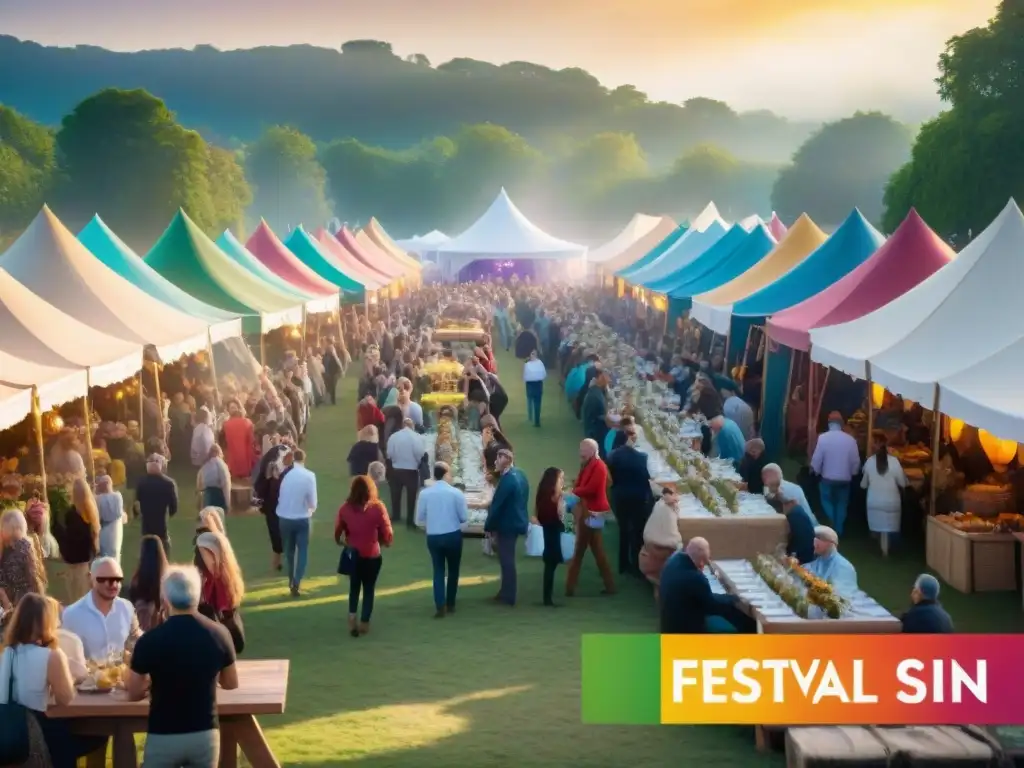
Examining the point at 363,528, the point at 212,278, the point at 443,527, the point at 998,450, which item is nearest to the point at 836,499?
the point at 998,450

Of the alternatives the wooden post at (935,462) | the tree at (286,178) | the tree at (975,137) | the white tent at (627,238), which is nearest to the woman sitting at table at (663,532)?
the wooden post at (935,462)

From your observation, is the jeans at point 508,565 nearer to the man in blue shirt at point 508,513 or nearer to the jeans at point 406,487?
the man in blue shirt at point 508,513

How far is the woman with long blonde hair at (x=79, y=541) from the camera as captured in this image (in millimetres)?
10328

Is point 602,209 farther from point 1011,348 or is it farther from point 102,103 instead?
point 1011,348

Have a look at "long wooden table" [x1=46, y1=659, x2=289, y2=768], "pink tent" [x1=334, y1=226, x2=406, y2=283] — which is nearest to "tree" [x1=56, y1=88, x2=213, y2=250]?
"pink tent" [x1=334, y1=226, x2=406, y2=283]

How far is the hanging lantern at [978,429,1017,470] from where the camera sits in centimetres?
1394

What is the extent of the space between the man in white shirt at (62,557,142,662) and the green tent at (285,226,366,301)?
23.6 meters

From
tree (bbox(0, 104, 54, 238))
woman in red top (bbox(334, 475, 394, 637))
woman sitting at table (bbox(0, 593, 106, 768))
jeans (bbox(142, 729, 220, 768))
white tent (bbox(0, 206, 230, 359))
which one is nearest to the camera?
jeans (bbox(142, 729, 220, 768))

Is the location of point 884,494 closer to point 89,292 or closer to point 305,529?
point 305,529

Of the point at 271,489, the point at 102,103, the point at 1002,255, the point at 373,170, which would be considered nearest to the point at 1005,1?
the point at 1002,255

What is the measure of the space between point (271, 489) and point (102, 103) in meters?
72.9

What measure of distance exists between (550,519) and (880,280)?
7074mm

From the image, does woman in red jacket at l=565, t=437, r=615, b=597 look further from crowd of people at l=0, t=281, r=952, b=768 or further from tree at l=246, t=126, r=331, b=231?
tree at l=246, t=126, r=331, b=231

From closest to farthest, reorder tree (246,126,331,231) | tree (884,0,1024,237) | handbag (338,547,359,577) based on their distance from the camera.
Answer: handbag (338,547,359,577), tree (884,0,1024,237), tree (246,126,331,231)
